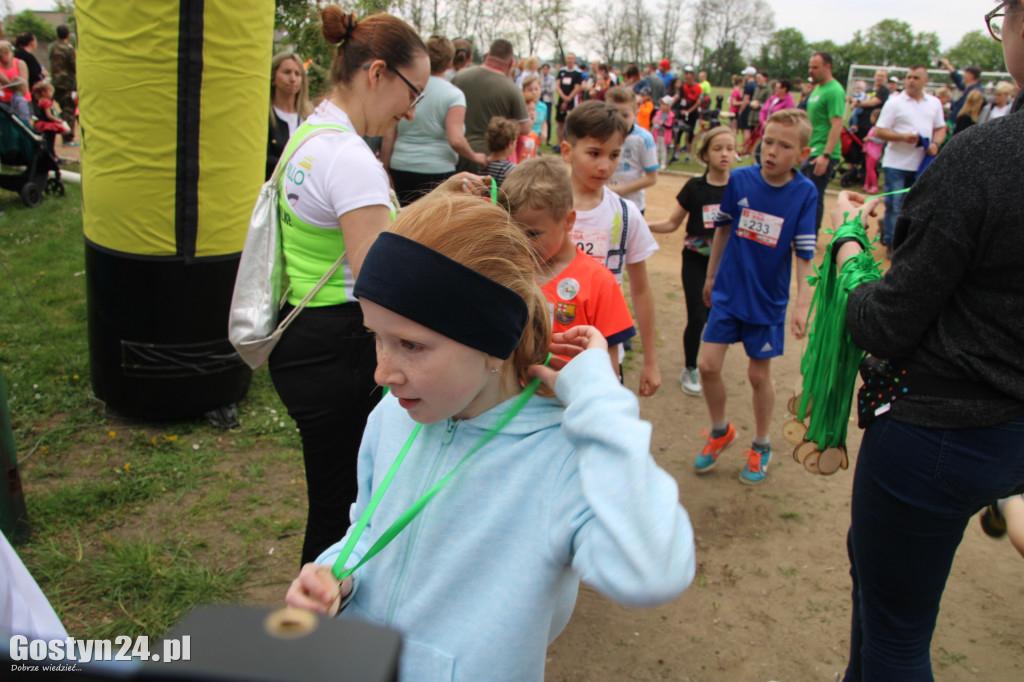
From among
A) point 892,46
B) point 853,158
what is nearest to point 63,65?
point 853,158

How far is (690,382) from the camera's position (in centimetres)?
510

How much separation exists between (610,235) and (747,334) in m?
1.07

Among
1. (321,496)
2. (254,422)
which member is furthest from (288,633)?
(254,422)

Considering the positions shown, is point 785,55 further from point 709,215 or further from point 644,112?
point 709,215

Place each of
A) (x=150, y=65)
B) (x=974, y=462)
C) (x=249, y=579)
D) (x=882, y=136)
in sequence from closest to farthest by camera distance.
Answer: (x=974, y=462)
(x=249, y=579)
(x=150, y=65)
(x=882, y=136)

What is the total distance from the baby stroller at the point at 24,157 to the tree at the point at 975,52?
5126 centimetres

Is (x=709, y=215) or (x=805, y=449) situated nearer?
(x=805, y=449)

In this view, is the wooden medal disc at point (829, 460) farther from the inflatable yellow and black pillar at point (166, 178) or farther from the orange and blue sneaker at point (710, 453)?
the inflatable yellow and black pillar at point (166, 178)

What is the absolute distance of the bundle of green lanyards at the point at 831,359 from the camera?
2.18 m

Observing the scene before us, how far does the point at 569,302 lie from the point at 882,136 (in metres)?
7.74

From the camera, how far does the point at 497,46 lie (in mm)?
6852

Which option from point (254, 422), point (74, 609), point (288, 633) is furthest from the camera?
point (254, 422)

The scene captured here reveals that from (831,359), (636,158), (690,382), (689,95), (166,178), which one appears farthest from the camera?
(689,95)

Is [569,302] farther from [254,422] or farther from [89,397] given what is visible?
[89,397]
